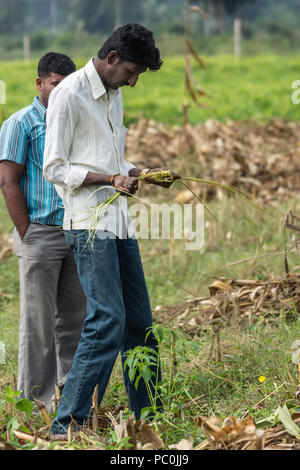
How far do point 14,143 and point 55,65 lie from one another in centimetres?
47

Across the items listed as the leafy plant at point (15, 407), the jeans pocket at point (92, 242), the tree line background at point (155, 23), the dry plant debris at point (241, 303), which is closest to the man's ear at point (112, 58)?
the jeans pocket at point (92, 242)

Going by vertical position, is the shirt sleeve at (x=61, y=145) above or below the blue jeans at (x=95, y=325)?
above

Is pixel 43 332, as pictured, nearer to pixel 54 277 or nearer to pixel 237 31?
pixel 54 277

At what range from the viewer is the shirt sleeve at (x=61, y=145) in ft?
10.1

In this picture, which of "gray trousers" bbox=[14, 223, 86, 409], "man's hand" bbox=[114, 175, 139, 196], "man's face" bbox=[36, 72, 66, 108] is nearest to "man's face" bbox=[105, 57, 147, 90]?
"man's hand" bbox=[114, 175, 139, 196]

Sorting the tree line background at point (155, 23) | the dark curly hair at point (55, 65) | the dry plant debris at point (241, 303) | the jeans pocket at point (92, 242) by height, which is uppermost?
the tree line background at point (155, 23)

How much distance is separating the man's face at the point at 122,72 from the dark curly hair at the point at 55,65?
76cm

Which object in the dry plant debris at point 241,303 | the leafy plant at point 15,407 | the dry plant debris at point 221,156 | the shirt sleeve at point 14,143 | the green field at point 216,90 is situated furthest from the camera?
the green field at point 216,90

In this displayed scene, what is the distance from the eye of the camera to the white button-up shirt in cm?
309

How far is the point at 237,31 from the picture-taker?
23688mm

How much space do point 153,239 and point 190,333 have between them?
2.57m

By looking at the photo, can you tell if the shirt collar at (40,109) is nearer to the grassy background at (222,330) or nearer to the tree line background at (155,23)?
the grassy background at (222,330)

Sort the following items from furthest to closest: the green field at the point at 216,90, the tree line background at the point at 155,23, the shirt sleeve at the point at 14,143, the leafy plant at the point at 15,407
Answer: the tree line background at the point at 155,23, the green field at the point at 216,90, the shirt sleeve at the point at 14,143, the leafy plant at the point at 15,407
